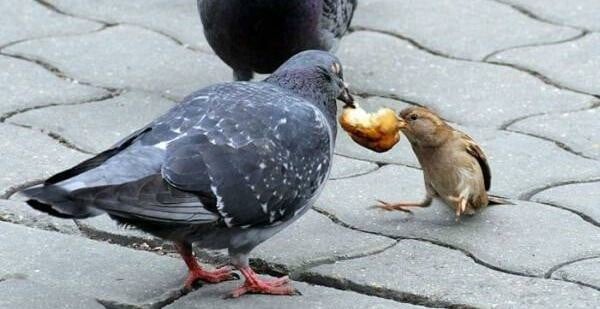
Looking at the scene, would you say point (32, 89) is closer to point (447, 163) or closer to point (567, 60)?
point (447, 163)

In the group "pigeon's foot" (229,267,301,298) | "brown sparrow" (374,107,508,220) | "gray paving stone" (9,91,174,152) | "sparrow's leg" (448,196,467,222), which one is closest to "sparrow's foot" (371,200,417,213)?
"brown sparrow" (374,107,508,220)

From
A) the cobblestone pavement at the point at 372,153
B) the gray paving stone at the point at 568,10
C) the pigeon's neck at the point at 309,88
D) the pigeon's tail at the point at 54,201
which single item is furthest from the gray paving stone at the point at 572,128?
the pigeon's tail at the point at 54,201

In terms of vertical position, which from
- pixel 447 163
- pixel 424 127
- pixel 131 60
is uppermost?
pixel 424 127

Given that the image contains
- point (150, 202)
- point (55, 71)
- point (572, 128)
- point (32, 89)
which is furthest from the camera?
point (55, 71)

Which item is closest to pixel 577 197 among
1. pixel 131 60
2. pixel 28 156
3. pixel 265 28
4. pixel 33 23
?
pixel 265 28

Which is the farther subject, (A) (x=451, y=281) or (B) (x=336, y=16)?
(B) (x=336, y=16)

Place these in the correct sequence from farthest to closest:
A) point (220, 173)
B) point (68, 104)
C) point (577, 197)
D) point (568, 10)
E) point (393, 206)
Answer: point (568, 10) → point (68, 104) → point (577, 197) → point (393, 206) → point (220, 173)

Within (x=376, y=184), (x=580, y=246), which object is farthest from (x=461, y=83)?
(x=580, y=246)
